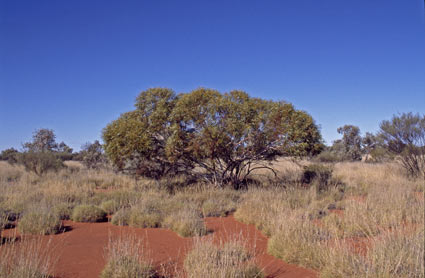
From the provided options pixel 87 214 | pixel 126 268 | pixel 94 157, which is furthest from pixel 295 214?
pixel 94 157

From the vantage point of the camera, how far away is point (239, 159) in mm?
12359

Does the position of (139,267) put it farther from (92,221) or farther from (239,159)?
(239,159)

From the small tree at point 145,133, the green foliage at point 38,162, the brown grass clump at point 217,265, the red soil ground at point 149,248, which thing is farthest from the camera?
the green foliage at point 38,162

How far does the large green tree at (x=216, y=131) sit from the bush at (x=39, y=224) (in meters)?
4.16

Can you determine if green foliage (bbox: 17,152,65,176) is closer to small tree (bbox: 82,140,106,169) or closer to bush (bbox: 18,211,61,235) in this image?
small tree (bbox: 82,140,106,169)

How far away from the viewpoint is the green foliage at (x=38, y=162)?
18781 millimetres

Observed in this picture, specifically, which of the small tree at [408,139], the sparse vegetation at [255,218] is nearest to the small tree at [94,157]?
the sparse vegetation at [255,218]

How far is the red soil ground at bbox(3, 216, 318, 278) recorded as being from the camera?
509 cm

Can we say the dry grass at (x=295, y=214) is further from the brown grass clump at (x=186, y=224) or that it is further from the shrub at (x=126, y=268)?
the shrub at (x=126, y=268)

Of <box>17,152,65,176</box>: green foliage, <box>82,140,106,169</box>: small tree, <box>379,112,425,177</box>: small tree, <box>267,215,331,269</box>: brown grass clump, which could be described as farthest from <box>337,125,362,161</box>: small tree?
<box>267,215,331,269</box>: brown grass clump

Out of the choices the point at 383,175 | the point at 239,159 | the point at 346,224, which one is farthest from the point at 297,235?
the point at 383,175

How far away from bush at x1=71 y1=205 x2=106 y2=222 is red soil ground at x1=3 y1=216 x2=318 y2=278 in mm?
240

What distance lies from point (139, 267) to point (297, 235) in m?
3.05

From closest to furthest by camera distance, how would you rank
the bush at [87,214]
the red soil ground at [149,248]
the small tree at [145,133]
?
the red soil ground at [149,248] → the bush at [87,214] → the small tree at [145,133]
